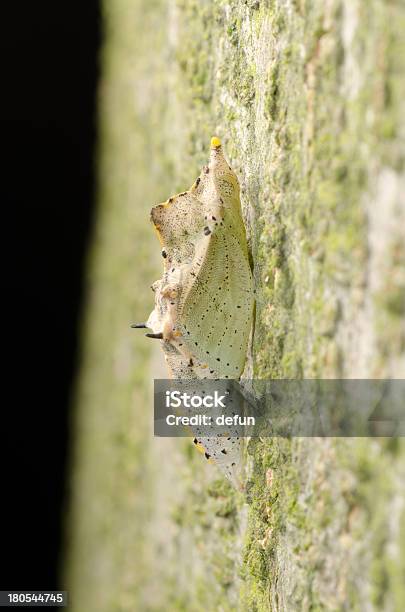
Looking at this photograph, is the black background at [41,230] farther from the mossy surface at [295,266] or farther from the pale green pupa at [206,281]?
the pale green pupa at [206,281]

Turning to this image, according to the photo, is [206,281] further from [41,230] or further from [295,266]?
[41,230]

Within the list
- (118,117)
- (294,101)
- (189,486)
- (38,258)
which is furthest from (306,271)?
(38,258)

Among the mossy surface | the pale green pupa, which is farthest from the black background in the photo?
the pale green pupa

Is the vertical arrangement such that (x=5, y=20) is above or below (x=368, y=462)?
above

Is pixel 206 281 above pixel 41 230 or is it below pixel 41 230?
below

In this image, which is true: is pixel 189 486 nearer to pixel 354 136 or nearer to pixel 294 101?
pixel 294 101


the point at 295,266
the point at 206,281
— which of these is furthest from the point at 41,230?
the point at 295,266
